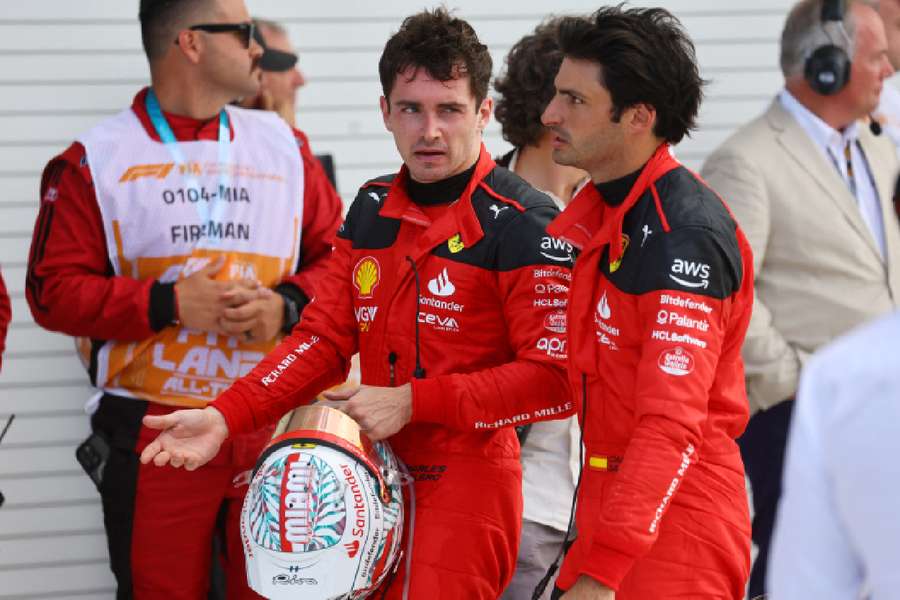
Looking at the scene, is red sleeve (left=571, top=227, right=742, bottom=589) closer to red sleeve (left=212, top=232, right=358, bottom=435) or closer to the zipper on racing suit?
the zipper on racing suit

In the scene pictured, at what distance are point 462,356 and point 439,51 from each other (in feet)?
2.41

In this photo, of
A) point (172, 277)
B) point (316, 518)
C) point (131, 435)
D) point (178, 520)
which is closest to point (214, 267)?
point (172, 277)

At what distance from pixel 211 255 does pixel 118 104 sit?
163cm

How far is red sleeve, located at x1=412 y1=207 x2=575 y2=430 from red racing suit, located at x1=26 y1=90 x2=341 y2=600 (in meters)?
1.27

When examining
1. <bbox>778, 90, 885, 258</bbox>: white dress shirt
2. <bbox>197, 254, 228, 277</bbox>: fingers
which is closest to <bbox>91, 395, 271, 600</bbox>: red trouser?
<bbox>197, 254, 228, 277</bbox>: fingers

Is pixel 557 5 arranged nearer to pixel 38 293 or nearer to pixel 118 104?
pixel 118 104

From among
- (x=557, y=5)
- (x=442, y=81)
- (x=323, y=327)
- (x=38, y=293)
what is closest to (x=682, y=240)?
(x=442, y=81)

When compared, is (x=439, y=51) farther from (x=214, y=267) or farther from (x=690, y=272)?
(x=214, y=267)

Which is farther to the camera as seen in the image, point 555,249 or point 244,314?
point 244,314

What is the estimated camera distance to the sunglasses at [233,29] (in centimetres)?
464

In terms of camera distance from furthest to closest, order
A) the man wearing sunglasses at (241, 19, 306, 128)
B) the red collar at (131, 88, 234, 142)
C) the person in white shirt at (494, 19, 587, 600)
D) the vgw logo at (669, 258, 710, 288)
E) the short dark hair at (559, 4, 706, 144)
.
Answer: the man wearing sunglasses at (241, 19, 306, 128) → the red collar at (131, 88, 234, 142) → the person in white shirt at (494, 19, 587, 600) → the short dark hair at (559, 4, 706, 144) → the vgw logo at (669, 258, 710, 288)

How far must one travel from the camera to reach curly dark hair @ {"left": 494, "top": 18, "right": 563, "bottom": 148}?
4.23 m

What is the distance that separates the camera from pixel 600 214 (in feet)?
10.2

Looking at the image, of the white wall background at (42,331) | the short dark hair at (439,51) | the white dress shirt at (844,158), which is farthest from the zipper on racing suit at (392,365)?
the white wall background at (42,331)
